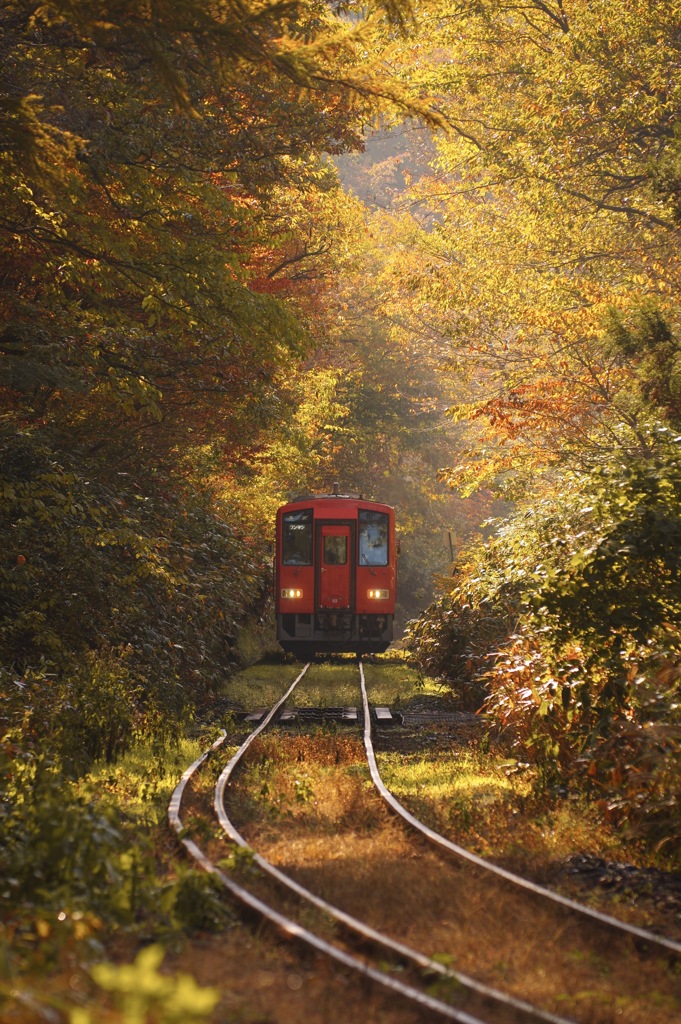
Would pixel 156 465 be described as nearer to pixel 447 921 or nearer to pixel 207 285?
pixel 207 285

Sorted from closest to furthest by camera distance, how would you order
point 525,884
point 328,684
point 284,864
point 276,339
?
point 525,884, point 284,864, point 276,339, point 328,684

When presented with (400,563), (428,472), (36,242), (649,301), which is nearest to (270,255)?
(36,242)

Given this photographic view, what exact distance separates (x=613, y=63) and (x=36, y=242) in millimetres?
13457

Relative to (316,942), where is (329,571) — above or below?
above

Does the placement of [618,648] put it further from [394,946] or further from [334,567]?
[334,567]

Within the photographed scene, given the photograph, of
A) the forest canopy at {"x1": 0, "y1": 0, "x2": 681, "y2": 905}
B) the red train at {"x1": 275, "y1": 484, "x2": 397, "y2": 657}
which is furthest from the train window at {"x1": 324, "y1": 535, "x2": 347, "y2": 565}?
the forest canopy at {"x1": 0, "y1": 0, "x2": 681, "y2": 905}

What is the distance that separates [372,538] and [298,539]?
1491 mm

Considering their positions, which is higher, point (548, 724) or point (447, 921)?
point (548, 724)

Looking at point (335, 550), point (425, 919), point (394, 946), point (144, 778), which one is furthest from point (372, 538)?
point (394, 946)

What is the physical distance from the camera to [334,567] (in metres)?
22.3

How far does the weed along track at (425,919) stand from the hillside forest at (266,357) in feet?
3.55

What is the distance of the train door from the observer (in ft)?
72.9

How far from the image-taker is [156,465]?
1892 cm

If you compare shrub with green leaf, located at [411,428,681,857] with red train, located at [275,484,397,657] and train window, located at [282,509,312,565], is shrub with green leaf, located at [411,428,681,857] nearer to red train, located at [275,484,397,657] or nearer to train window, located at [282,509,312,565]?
red train, located at [275,484,397,657]
